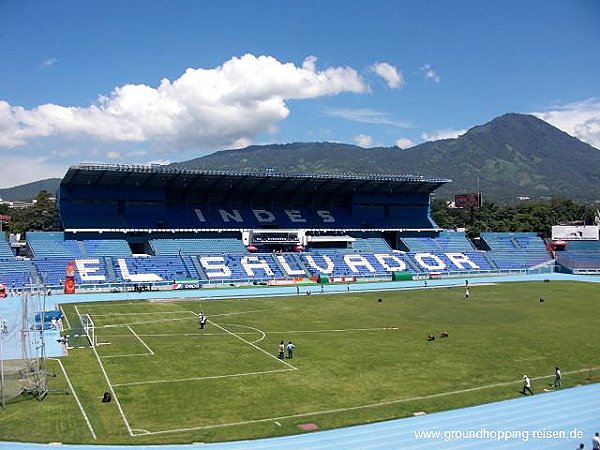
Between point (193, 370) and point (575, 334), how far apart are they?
79.7 ft

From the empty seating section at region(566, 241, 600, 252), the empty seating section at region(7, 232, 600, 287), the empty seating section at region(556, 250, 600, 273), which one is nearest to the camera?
the empty seating section at region(7, 232, 600, 287)

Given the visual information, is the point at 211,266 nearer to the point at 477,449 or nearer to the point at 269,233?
the point at 269,233

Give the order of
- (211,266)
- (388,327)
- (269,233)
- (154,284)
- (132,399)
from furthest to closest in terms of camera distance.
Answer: (269,233) < (211,266) < (154,284) < (388,327) < (132,399)

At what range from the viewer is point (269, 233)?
75125 mm

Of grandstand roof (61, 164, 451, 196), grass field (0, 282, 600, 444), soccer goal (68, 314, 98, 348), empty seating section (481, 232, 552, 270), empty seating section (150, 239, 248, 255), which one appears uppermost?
grandstand roof (61, 164, 451, 196)

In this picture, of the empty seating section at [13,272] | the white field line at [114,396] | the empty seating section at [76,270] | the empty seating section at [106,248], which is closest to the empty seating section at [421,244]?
the empty seating section at [106,248]

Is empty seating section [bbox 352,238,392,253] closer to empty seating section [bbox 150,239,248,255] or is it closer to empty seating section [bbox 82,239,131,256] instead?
empty seating section [bbox 150,239,248,255]

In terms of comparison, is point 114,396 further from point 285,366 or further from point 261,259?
point 261,259

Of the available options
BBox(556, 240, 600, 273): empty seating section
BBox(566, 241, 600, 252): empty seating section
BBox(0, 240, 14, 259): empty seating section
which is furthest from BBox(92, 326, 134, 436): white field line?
BBox(566, 241, 600, 252): empty seating section

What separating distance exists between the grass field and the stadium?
0.14 metres

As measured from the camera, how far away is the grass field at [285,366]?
20.8 metres

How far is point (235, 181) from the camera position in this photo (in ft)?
250

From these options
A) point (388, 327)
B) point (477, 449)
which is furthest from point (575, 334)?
point (477, 449)

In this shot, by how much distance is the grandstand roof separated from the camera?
67812 millimetres
